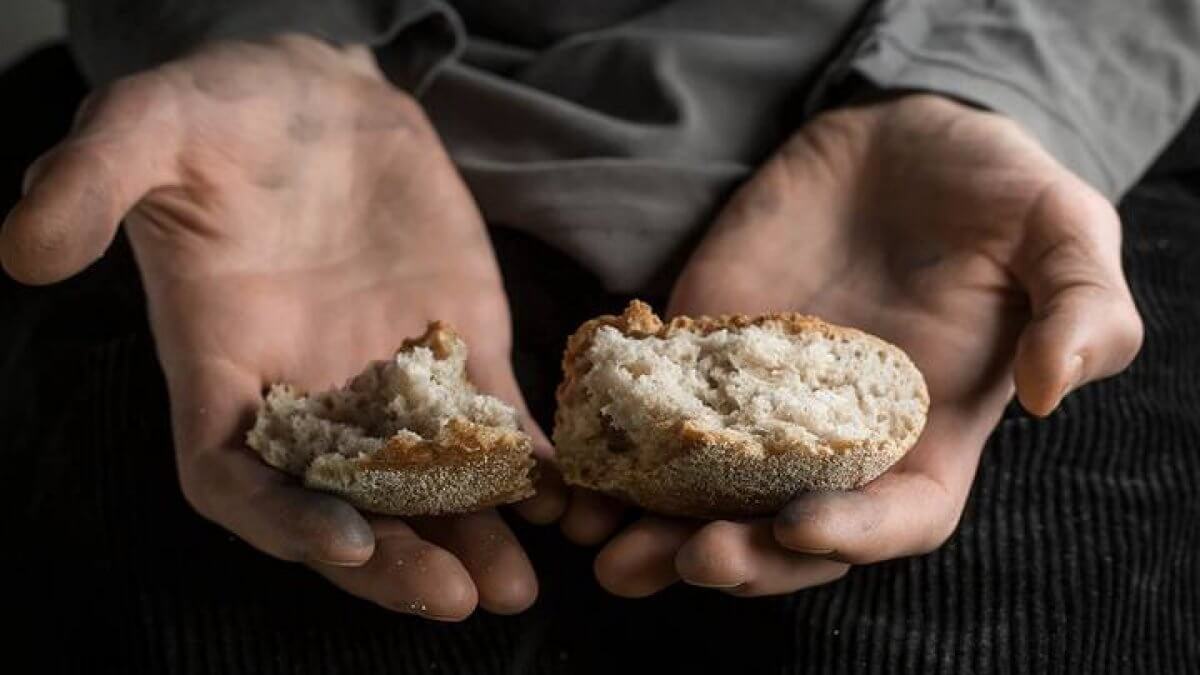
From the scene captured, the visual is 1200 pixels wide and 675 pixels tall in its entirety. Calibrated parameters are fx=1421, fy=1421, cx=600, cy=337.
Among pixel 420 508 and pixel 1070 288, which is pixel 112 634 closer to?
pixel 420 508

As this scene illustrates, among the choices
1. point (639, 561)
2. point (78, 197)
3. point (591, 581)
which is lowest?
point (591, 581)

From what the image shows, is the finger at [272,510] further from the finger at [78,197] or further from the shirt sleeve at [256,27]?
the shirt sleeve at [256,27]

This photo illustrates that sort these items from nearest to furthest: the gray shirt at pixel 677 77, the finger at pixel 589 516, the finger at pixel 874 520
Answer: the finger at pixel 874 520
the finger at pixel 589 516
the gray shirt at pixel 677 77

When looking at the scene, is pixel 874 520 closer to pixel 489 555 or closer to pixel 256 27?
pixel 489 555

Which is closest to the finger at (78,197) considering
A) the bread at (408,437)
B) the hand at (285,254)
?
the hand at (285,254)

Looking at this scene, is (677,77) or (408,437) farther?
(677,77)

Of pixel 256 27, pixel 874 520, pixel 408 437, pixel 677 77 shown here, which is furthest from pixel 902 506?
pixel 256 27

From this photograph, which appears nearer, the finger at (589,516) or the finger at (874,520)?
the finger at (874,520)
